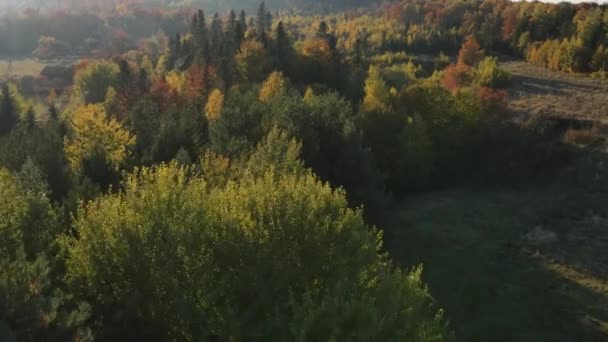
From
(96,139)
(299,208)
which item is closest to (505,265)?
(299,208)

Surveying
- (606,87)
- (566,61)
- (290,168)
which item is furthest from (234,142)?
(566,61)

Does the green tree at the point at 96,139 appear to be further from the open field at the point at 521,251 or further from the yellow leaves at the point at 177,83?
the open field at the point at 521,251

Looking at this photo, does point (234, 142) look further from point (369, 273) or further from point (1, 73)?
point (1, 73)

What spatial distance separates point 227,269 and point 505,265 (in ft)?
122

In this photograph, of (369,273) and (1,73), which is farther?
(1,73)

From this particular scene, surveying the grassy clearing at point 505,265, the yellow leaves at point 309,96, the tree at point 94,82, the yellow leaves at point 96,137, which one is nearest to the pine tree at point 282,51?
the yellow leaves at point 309,96

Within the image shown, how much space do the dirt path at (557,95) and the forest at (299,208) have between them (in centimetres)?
375

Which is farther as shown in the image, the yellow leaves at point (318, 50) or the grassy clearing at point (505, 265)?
the yellow leaves at point (318, 50)

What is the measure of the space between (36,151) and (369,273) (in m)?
34.4

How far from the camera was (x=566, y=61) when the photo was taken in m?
142

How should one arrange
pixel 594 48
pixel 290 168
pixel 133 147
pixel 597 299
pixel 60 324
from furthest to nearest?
1. pixel 594 48
2. pixel 133 147
3. pixel 597 299
4. pixel 290 168
5. pixel 60 324

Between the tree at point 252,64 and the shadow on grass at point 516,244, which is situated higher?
the tree at point 252,64

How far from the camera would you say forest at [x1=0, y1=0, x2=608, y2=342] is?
25844 millimetres

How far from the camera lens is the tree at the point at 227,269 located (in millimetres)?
25328
